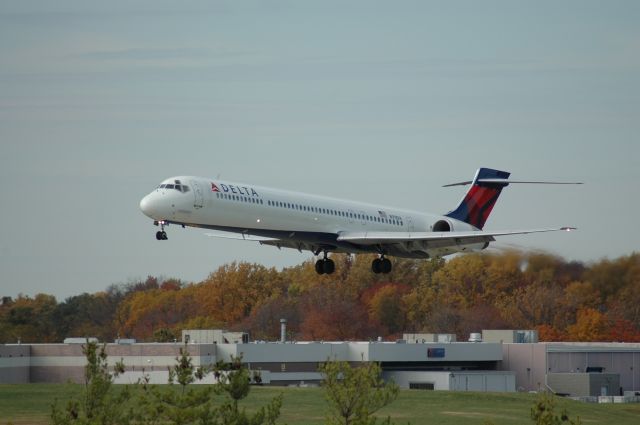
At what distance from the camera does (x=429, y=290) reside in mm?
147625

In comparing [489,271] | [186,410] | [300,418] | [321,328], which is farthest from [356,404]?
[321,328]

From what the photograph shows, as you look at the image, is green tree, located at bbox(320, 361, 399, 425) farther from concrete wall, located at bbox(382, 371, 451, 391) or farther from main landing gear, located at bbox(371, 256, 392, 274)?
concrete wall, located at bbox(382, 371, 451, 391)

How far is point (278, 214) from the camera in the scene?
71.1m

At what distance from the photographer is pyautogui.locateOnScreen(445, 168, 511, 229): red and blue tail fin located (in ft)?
282

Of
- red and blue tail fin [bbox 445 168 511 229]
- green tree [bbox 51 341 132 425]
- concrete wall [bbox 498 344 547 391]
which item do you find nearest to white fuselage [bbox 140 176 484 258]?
red and blue tail fin [bbox 445 168 511 229]

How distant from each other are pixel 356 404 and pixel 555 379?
203ft

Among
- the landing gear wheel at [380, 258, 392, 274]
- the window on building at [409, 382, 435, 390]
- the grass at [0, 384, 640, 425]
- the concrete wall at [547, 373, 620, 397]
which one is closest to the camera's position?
the grass at [0, 384, 640, 425]

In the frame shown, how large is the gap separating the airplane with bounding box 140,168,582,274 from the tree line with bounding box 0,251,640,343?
2172 centimetres

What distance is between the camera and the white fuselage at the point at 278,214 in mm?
67750

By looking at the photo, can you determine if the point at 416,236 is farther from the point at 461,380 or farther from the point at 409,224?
the point at 461,380

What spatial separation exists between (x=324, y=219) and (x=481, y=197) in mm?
16041

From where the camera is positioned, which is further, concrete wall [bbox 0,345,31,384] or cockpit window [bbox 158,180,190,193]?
concrete wall [bbox 0,345,31,384]

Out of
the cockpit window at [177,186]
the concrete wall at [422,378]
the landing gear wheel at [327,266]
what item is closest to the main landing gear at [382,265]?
the landing gear wheel at [327,266]

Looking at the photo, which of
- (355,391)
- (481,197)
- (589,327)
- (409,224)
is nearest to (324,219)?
(409,224)
